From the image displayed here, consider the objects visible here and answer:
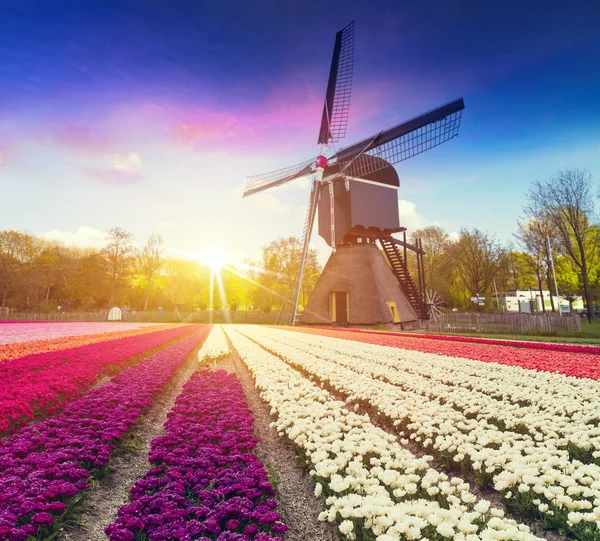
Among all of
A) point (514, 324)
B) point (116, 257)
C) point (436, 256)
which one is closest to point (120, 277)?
point (116, 257)

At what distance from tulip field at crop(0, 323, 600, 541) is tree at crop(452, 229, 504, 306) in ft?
149

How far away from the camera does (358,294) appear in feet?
94.5

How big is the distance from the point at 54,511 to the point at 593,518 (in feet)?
13.3

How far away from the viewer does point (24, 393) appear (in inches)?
239

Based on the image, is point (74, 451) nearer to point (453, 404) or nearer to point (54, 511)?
point (54, 511)

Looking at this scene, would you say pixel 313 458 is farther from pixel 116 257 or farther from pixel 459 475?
pixel 116 257

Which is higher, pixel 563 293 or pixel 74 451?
pixel 563 293

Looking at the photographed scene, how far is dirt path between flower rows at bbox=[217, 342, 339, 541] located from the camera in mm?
3229

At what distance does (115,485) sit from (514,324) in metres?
23.6

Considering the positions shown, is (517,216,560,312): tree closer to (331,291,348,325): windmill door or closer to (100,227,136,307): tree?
(331,291,348,325): windmill door

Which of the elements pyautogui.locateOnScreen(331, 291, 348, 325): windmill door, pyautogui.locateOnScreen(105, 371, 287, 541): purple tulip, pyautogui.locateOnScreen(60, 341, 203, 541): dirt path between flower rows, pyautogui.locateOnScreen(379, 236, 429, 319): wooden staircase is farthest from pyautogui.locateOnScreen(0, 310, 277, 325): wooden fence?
pyautogui.locateOnScreen(105, 371, 287, 541): purple tulip

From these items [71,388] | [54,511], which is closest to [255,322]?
[71,388]

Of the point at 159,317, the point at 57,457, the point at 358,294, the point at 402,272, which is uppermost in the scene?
the point at 402,272

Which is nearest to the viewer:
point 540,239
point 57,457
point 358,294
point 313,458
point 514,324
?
point 57,457
